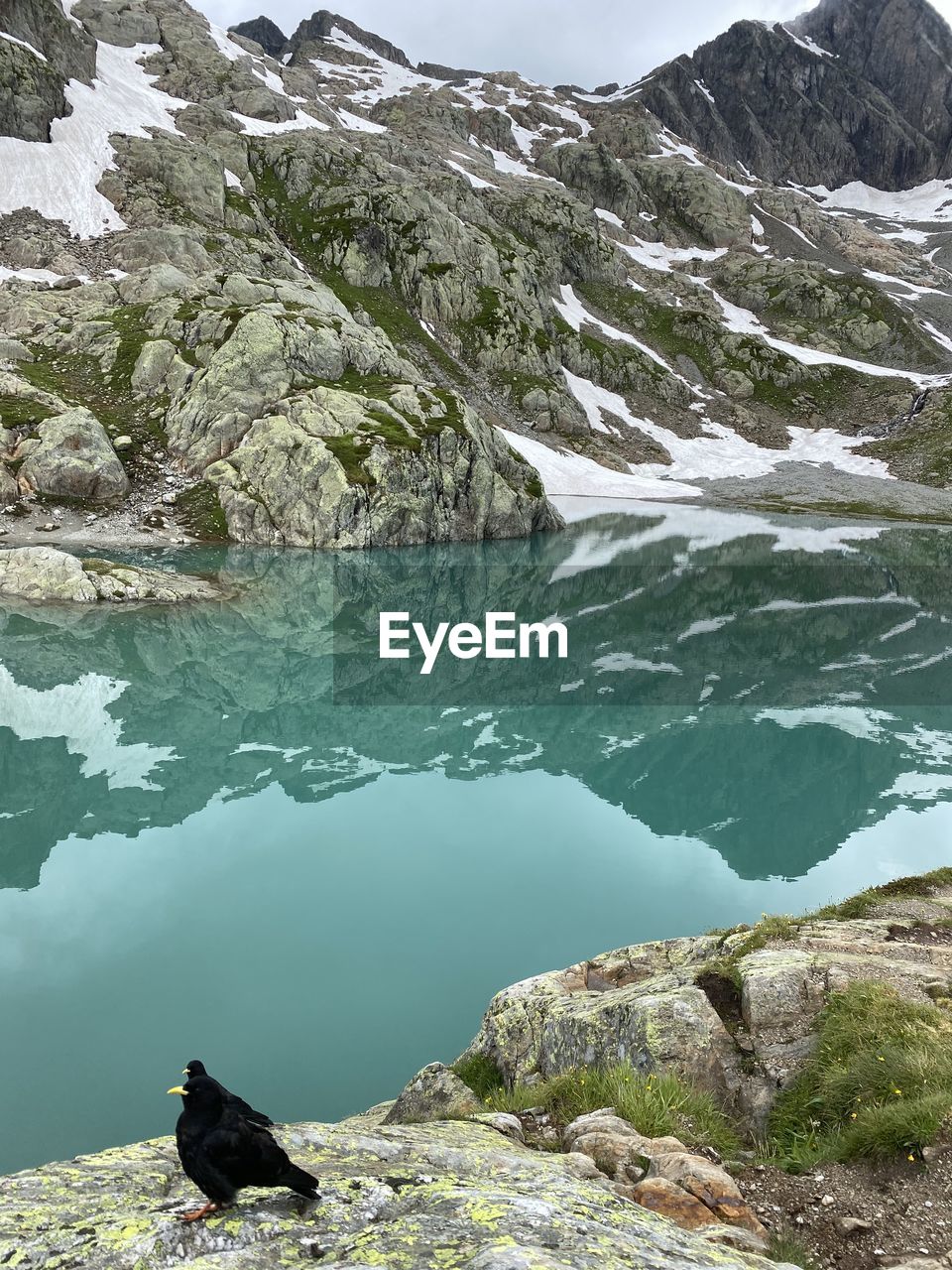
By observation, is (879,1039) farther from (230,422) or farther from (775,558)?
(230,422)

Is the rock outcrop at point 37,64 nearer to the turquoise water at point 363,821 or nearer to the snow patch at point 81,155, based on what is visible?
the snow patch at point 81,155

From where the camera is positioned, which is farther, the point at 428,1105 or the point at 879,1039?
the point at 428,1105

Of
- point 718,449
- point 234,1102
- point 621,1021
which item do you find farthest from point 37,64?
point 234,1102

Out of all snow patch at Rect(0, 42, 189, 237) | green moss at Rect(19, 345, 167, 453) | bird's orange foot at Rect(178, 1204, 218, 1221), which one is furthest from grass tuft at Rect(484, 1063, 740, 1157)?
snow patch at Rect(0, 42, 189, 237)

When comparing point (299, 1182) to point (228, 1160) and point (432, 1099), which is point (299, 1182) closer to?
point (228, 1160)

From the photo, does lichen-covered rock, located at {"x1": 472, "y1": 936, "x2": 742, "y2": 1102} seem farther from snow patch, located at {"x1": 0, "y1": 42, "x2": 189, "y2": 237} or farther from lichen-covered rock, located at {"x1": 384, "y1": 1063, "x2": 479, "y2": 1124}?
snow patch, located at {"x1": 0, "y1": 42, "x2": 189, "y2": 237}

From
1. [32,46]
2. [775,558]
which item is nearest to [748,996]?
[775,558]

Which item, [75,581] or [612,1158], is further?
[75,581]
